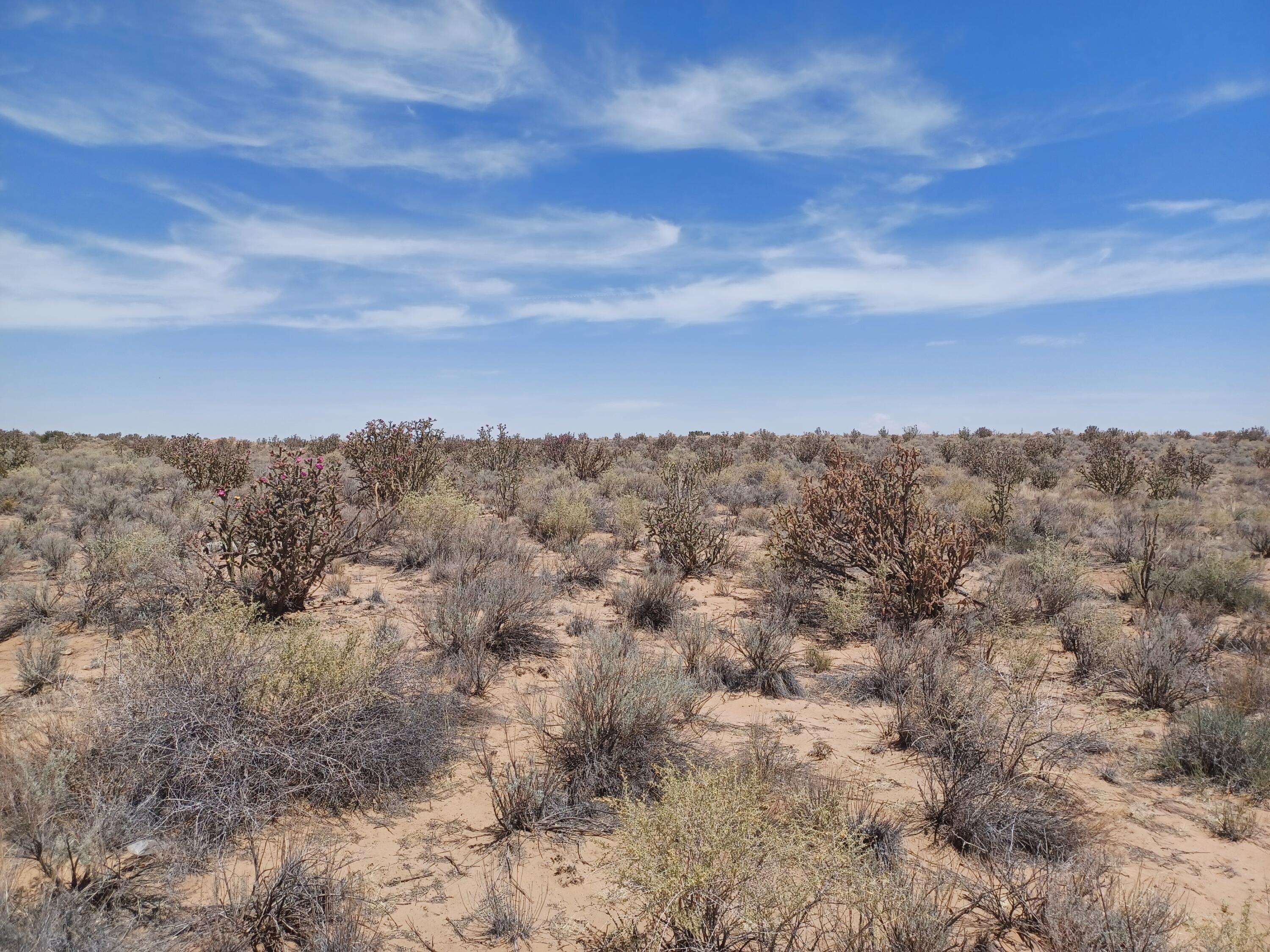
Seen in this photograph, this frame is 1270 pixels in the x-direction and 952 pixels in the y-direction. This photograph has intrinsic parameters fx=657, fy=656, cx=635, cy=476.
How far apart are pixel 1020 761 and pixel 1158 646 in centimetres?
265

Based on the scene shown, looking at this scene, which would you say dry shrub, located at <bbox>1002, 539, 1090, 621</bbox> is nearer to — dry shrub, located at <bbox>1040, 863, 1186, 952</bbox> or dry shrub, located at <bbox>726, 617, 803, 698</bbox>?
dry shrub, located at <bbox>726, 617, 803, 698</bbox>

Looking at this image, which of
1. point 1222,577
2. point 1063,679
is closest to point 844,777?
point 1063,679


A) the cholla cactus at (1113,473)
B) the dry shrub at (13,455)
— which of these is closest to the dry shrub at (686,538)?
the cholla cactus at (1113,473)

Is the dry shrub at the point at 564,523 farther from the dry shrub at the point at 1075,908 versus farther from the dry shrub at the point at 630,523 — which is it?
the dry shrub at the point at 1075,908

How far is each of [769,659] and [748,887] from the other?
343cm

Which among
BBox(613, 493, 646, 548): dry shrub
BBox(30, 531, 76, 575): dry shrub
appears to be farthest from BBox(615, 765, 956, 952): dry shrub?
BBox(30, 531, 76, 575): dry shrub

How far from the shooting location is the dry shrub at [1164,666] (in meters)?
5.70

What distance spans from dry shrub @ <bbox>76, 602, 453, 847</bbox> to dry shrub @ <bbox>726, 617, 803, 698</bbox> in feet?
9.39

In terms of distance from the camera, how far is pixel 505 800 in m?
4.04

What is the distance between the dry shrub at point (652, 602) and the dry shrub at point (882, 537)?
1.82 meters

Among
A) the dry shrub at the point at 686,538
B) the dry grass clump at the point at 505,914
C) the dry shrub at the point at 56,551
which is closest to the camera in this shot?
the dry grass clump at the point at 505,914

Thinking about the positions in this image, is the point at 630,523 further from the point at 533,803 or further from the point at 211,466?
the point at 211,466

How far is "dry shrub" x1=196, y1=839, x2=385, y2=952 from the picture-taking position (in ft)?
8.91

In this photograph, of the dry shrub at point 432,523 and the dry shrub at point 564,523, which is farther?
the dry shrub at point 564,523
